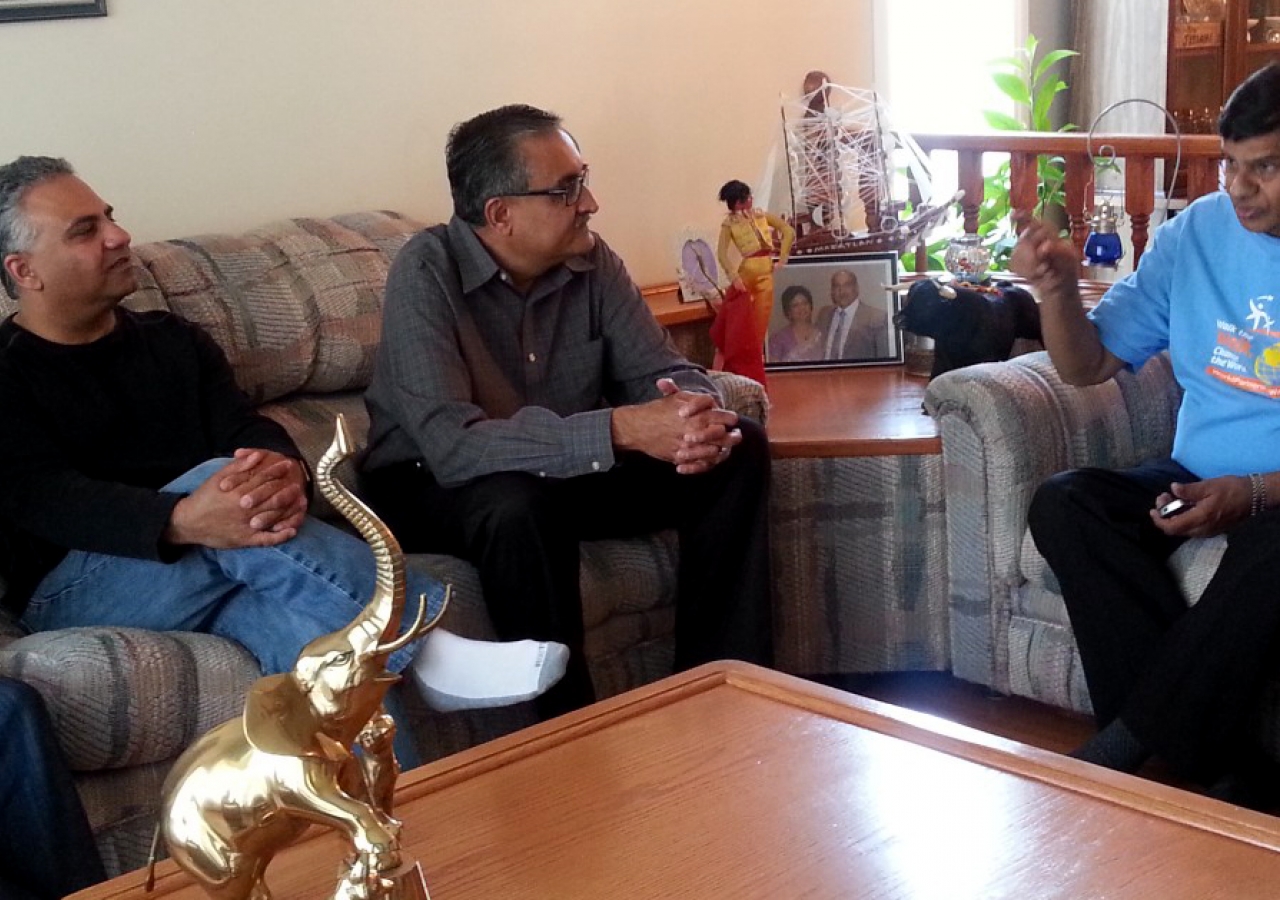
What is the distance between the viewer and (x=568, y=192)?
2.42 metres

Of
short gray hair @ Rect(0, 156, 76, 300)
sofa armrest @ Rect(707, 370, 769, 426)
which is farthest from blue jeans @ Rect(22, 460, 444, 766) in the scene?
sofa armrest @ Rect(707, 370, 769, 426)

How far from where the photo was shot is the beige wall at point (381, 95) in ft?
8.72

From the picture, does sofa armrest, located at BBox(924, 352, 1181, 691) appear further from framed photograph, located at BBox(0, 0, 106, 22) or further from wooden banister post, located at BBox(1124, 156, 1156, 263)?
framed photograph, located at BBox(0, 0, 106, 22)

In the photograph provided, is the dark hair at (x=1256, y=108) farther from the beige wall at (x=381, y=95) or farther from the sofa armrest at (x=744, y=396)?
the beige wall at (x=381, y=95)

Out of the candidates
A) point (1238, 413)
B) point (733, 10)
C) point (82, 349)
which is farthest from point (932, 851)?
point (733, 10)

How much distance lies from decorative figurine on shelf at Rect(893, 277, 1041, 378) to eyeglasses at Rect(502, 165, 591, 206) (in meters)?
0.69

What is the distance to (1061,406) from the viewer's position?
2.44 metres

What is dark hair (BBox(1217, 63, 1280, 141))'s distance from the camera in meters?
2.10

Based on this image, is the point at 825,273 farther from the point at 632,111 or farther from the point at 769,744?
the point at 769,744

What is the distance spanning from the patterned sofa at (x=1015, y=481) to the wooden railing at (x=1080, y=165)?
2.01ft

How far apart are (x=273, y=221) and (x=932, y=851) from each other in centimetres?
196

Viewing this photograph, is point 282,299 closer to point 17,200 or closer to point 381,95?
point 17,200

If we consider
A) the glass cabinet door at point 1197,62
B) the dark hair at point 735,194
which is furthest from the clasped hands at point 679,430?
the glass cabinet door at point 1197,62

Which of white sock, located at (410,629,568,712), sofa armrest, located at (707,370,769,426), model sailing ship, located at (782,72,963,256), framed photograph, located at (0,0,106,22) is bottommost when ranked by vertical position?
white sock, located at (410,629,568,712)
